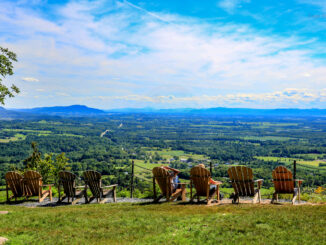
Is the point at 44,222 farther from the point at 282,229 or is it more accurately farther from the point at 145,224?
the point at 282,229

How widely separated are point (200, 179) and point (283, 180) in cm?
250

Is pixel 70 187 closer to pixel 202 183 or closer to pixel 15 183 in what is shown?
pixel 15 183

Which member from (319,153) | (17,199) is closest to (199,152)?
(319,153)

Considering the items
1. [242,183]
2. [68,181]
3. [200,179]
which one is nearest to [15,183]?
[68,181]

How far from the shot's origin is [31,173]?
9.98m

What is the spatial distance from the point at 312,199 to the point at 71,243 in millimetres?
7710

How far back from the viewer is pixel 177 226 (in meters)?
5.60

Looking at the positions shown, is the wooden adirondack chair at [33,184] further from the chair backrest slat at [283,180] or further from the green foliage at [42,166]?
the chair backrest slat at [283,180]

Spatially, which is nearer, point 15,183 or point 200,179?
point 200,179

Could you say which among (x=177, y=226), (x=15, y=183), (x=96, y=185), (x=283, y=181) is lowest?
(x=15, y=183)

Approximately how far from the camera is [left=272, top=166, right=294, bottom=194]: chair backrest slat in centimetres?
823

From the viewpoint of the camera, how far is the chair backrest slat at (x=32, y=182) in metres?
9.97

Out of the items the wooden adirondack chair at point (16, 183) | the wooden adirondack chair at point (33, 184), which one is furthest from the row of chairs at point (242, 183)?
the wooden adirondack chair at point (16, 183)

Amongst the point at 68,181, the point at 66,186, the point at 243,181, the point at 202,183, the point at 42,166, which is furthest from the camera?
the point at 42,166
